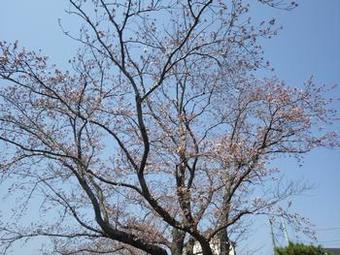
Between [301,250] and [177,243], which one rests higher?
[301,250]

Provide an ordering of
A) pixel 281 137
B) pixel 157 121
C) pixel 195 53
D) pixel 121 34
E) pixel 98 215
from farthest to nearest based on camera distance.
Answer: pixel 157 121 → pixel 281 137 → pixel 98 215 → pixel 195 53 → pixel 121 34

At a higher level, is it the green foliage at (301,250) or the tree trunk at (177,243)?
the green foliage at (301,250)

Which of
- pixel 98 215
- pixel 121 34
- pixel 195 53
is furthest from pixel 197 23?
pixel 98 215

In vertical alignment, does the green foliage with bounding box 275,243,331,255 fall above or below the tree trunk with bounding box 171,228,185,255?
above

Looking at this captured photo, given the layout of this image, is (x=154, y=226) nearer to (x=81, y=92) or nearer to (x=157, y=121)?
(x=157, y=121)

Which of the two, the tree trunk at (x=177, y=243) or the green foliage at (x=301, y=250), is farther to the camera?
the green foliage at (x=301, y=250)

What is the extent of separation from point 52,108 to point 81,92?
909mm

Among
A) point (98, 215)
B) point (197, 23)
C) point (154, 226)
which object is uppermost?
point (197, 23)

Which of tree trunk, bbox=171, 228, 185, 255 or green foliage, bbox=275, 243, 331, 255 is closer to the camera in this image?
tree trunk, bbox=171, 228, 185, 255

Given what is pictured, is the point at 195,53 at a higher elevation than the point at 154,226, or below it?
higher

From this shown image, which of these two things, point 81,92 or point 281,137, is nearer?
point 81,92

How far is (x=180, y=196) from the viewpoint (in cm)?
1001

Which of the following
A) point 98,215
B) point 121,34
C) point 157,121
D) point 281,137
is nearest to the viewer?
point 121,34

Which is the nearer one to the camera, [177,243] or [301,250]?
[177,243]
